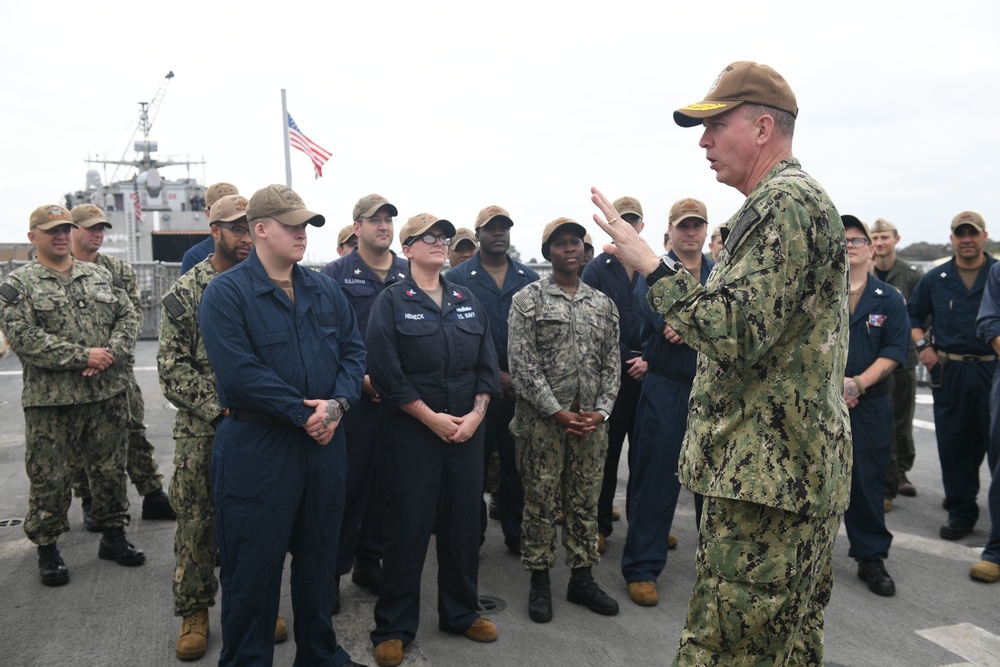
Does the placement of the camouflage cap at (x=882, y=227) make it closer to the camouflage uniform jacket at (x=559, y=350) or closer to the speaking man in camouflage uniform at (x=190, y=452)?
the camouflage uniform jacket at (x=559, y=350)

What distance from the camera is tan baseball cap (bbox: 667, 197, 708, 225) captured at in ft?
15.3

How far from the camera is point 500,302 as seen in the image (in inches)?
200

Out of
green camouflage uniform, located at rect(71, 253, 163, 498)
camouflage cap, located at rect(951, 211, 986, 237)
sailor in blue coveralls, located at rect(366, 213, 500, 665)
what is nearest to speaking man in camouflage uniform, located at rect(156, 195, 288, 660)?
sailor in blue coveralls, located at rect(366, 213, 500, 665)

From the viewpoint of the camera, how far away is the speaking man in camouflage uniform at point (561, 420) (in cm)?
420

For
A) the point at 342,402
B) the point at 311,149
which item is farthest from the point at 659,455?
the point at 311,149

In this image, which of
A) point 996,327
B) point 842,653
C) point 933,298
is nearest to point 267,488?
point 842,653

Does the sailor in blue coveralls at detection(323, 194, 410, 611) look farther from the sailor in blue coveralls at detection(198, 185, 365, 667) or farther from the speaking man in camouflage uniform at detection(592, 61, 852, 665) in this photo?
the speaking man in camouflage uniform at detection(592, 61, 852, 665)

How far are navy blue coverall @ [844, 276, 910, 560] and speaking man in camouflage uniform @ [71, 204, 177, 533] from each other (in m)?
4.64

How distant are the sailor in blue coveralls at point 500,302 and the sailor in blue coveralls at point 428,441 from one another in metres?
1.03

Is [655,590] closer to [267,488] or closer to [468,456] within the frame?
[468,456]

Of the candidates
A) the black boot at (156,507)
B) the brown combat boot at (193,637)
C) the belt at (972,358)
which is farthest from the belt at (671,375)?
the black boot at (156,507)

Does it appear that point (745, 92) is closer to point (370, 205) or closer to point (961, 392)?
point (370, 205)

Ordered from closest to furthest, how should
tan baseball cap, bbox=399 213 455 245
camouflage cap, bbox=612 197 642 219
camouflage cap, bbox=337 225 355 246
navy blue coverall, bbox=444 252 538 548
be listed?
tan baseball cap, bbox=399 213 455 245 < navy blue coverall, bbox=444 252 538 548 < camouflage cap, bbox=612 197 642 219 < camouflage cap, bbox=337 225 355 246

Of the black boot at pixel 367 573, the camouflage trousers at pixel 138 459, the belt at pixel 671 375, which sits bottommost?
the black boot at pixel 367 573
